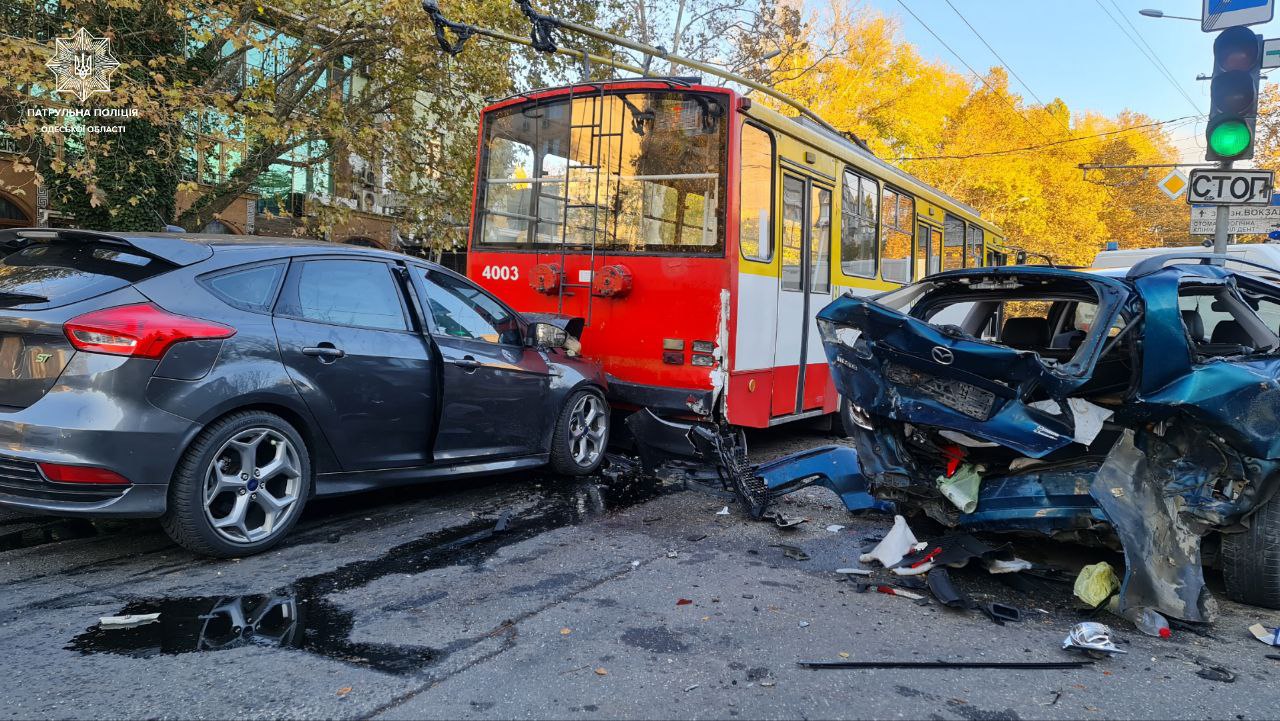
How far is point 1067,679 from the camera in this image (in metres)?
3.19

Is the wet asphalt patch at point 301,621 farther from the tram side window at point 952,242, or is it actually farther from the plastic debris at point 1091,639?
the tram side window at point 952,242

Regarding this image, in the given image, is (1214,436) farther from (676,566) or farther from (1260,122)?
(1260,122)

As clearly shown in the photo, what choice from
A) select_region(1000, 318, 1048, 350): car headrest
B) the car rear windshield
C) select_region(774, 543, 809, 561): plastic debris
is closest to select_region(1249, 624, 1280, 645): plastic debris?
select_region(774, 543, 809, 561): plastic debris

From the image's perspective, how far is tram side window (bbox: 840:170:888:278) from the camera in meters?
8.66

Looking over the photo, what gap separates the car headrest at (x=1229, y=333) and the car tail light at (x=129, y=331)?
575 centimetres

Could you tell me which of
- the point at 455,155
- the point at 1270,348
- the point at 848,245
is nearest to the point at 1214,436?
the point at 1270,348

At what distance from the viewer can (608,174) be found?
713 cm

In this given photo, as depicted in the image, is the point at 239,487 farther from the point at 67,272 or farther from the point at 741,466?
the point at 741,466

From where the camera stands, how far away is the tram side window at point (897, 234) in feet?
32.1

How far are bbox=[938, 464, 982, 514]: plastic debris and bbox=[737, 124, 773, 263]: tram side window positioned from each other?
2972 mm

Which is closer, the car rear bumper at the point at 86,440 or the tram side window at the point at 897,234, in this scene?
the car rear bumper at the point at 86,440

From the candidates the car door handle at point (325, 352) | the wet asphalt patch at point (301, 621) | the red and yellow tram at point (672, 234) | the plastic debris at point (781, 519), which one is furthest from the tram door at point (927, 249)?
the car door handle at point (325, 352)

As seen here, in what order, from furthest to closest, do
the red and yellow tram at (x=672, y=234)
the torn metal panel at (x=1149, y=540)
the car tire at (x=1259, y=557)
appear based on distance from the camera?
the red and yellow tram at (x=672, y=234), the car tire at (x=1259, y=557), the torn metal panel at (x=1149, y=540)

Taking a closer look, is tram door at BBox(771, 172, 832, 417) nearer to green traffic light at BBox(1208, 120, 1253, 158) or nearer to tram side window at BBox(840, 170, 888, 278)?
tram side window at BBox(840, 170, 888, 278)
